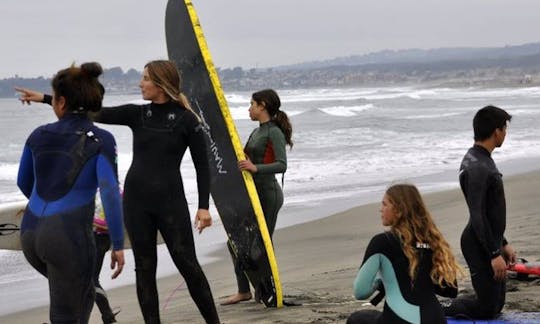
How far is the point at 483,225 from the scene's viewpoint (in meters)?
4.39

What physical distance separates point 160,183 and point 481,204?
163 cm

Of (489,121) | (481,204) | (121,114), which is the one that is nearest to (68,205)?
(121,114)

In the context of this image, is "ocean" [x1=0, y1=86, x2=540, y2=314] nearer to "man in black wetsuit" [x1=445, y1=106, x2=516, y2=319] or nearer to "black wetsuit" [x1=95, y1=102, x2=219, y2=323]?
"black wetsuit" [x1=95, y1=102, x2=219, y2=323]

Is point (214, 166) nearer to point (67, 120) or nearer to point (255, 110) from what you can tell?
point (255, 110)

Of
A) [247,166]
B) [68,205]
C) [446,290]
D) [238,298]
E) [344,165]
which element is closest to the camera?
[68,205]

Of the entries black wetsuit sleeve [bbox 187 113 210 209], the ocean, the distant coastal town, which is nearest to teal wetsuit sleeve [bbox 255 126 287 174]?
black wetsuit sleeve [bbox 187 113 210 209]

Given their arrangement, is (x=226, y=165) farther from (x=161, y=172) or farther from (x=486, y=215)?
(x=486, y=215)

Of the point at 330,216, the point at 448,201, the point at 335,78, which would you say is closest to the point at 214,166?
the point at 330,216

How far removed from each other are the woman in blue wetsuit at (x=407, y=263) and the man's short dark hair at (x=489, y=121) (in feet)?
3.03

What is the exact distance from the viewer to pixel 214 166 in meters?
5.73

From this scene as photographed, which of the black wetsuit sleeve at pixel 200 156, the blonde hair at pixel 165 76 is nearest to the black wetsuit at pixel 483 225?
the black wetsuit sleeve at pixel 200 156

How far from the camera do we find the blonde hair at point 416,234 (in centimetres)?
364

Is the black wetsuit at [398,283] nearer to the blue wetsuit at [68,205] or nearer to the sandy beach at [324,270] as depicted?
the blue wetsuit at [68,205]

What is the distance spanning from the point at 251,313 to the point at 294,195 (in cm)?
807
